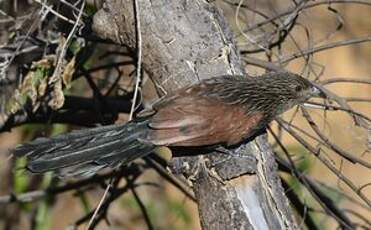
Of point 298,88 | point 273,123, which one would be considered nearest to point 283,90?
point 298,88

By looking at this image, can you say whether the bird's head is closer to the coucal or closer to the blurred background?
the coucal

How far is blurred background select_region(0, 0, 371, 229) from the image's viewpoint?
8.80ft

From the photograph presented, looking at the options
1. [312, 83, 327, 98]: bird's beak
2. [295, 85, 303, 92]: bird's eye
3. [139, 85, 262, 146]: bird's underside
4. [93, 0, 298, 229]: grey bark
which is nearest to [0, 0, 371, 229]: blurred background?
[312, 83, 327, 98]: bird's beak

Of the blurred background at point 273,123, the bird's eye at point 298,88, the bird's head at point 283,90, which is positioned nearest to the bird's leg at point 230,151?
the bird's head at point 283,90

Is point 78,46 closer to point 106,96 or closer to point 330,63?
point 106,96

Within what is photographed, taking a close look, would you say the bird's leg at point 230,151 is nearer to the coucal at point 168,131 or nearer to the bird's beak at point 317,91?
the coucal at point 168,131

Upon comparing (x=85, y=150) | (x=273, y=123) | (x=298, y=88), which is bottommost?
(x=273, y=123)

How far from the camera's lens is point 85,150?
2049 millimetres

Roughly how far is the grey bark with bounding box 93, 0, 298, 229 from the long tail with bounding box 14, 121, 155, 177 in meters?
0.12

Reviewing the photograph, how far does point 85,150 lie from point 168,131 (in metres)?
0.19

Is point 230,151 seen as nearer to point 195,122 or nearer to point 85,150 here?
point 195,122

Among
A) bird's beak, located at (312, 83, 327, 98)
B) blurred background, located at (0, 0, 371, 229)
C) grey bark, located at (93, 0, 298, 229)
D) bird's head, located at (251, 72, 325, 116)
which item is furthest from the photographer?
blurred background, located at (0, 0, 371, 229)

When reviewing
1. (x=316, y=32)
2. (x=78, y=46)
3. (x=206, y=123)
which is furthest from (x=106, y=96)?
(x=316, y=32)

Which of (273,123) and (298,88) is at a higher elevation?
(298,88)
